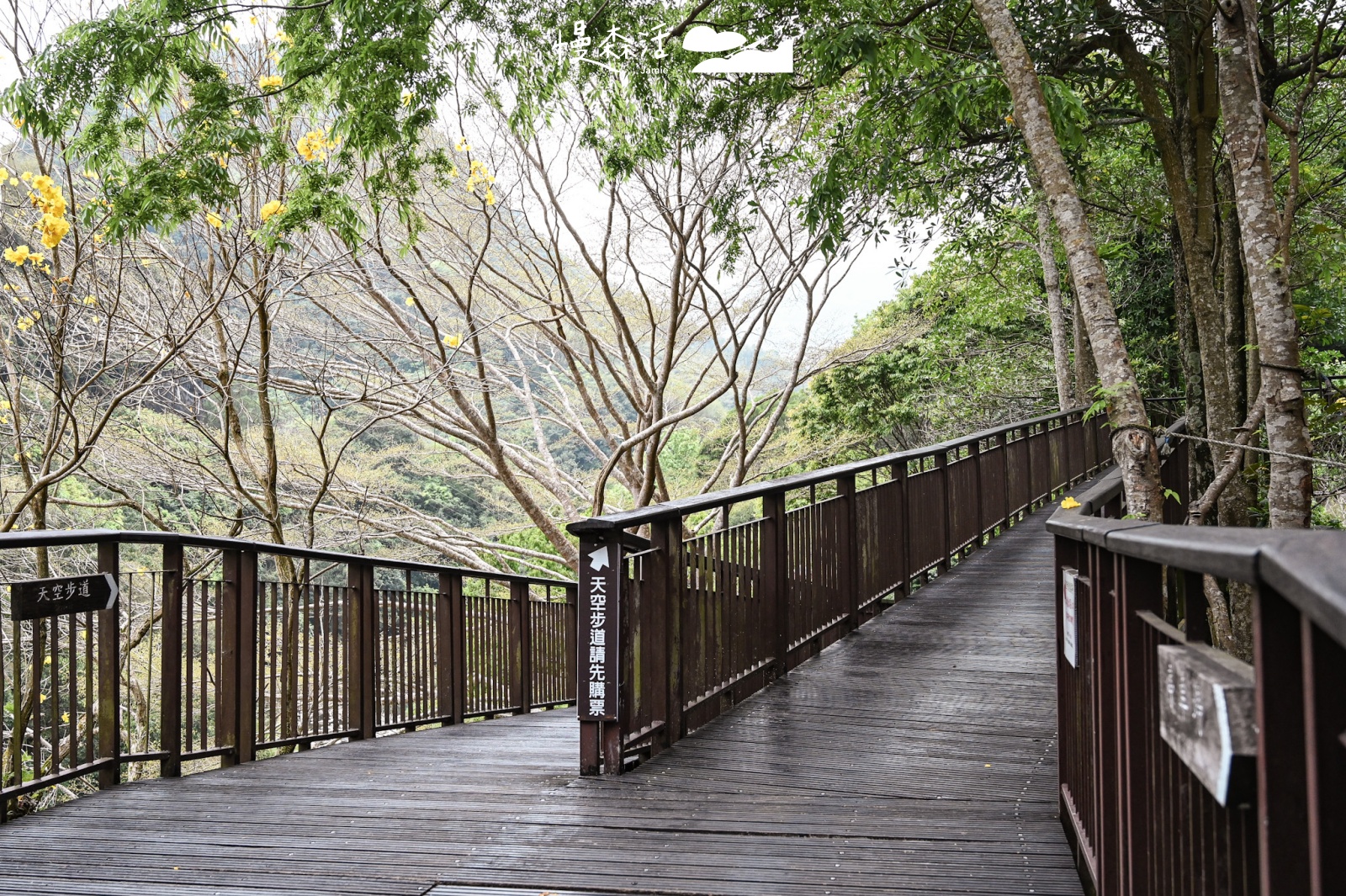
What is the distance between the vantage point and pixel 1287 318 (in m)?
5.34

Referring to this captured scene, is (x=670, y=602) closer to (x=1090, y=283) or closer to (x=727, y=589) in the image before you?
(x=727, y=589)

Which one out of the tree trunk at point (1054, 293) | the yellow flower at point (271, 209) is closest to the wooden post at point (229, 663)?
the yellow flower at point (271, 209)

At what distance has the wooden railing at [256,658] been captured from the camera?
400cm

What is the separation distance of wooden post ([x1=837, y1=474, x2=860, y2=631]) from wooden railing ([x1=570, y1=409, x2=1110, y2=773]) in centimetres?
1

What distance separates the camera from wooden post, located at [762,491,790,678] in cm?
518

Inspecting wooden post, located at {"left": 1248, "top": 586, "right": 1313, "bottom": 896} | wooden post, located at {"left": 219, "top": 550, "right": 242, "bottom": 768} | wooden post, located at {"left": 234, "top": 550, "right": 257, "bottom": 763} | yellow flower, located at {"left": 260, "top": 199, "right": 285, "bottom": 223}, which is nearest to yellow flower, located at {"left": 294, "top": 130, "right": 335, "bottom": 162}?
yellow flower, located at {"left": 260, "top": 199, "right": 285, "bottom": 223}

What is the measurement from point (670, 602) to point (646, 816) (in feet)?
3.66

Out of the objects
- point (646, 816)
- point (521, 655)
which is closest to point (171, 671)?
point (646, 816)

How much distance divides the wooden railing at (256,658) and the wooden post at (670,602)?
2.00 metres

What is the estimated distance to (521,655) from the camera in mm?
9859

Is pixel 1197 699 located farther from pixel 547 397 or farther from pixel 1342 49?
pixel 547 397

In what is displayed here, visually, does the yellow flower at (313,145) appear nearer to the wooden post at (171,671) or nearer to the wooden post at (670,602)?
the wooden post at (171,671)

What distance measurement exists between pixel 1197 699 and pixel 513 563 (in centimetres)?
1868

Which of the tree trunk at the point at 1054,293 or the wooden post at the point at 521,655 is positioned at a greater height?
the tree trunk at the point at 1054,293
